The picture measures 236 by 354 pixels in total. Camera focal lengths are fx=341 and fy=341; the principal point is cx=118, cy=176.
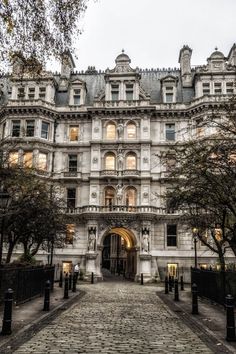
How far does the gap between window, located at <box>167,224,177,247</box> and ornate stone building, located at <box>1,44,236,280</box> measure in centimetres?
10

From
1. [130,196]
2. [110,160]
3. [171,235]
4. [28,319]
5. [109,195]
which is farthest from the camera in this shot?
[110,160]

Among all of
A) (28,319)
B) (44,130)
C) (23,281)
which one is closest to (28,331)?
(28,319)

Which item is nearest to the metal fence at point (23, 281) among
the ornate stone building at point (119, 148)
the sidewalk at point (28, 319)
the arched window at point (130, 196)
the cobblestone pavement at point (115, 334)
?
the sidewalk at point (28, 319)

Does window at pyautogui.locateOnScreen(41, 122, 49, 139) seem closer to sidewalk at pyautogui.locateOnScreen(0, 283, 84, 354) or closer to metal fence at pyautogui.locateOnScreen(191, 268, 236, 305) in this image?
sidewalk at pyautogui.locateOnScreen(0, 283, 84, 354)

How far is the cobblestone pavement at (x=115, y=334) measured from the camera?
7863 mm

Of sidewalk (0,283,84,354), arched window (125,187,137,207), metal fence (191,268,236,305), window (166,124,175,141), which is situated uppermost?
window (166,124,175,141)

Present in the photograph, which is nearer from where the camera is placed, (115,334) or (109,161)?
(115,334)

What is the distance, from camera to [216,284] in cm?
1627

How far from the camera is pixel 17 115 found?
36312 mm

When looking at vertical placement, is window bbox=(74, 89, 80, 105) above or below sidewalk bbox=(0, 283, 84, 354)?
above

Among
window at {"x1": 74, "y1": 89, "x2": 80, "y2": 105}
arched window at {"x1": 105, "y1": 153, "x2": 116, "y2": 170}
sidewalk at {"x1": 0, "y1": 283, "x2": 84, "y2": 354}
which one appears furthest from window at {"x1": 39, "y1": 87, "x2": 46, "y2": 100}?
sidewalk at {"x1": 0, "y1": 283, "x2": 84, "y2": 354}

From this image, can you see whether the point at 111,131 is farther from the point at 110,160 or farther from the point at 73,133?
the point at 73,133

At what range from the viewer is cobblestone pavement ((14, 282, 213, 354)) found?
25.8 feet

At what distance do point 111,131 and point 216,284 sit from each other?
76.8ft
